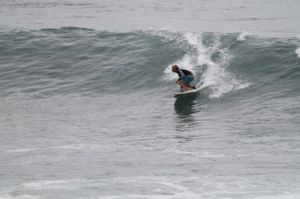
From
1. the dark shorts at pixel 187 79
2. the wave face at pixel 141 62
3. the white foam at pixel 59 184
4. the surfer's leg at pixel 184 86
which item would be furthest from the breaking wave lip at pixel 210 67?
the white foam at pixel 59 184

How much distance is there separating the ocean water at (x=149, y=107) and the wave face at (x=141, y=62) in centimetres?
5

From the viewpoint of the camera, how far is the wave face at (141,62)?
2627 cm

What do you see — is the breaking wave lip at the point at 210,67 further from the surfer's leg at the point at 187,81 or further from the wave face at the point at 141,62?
the surfer's leg at the point at 187,81

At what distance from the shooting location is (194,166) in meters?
15.8

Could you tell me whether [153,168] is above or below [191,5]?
below

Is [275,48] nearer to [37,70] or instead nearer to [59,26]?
[37,70]

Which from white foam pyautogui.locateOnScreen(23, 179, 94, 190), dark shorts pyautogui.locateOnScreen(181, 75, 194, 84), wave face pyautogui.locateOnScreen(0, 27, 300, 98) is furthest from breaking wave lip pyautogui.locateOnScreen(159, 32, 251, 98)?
white foam pyautogui.locateOnScreen(23, 179, 94, 190)

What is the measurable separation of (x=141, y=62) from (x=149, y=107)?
21.6 ft

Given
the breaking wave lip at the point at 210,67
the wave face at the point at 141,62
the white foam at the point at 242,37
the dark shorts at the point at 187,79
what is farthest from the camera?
the white foam at the point at 242,37

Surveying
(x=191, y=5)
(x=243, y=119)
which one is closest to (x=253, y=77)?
(x=243, y=119)

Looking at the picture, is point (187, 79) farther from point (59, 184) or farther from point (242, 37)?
point (59, 184)

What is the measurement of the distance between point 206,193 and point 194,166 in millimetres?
2540

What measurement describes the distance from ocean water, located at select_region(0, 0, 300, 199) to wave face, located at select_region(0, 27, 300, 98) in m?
0.05

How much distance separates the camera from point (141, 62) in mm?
30219
